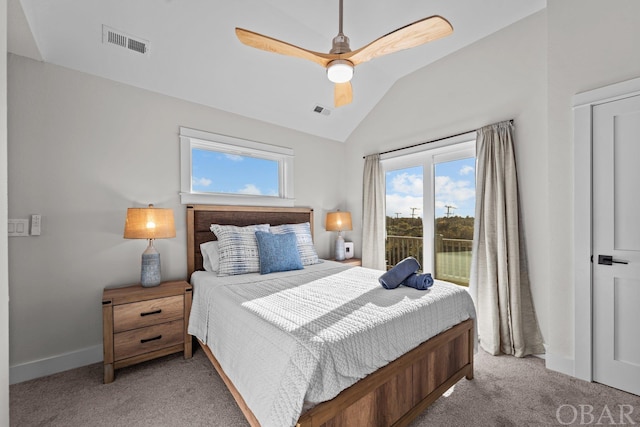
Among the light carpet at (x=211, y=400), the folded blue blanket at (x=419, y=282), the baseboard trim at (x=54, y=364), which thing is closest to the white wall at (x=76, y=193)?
the baseboard trim at (x=54, y=364)

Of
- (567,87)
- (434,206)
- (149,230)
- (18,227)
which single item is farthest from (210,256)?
(567,87)

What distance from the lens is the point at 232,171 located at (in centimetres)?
348

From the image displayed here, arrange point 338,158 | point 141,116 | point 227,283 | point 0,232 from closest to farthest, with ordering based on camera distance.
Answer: point 0,232 → point 227,283 → point 141,116 → point 338,158

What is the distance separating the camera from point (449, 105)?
10.5 feet

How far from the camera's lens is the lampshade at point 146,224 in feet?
7.81

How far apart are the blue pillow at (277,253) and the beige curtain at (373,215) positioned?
4.39 ft

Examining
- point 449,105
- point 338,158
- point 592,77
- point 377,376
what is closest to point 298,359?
point 377,376

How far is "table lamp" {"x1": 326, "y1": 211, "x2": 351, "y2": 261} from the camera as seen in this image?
400 cm

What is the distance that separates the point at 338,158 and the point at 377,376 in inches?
135

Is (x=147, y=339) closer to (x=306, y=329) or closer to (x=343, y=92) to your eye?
(x=306, y=329)

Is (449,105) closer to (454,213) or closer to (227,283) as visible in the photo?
(454,213)

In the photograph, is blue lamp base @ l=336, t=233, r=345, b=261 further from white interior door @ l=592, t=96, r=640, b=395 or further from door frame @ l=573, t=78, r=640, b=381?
white interior door @ l=592, t=96, r=640, b=395

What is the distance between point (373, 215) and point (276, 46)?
259cm

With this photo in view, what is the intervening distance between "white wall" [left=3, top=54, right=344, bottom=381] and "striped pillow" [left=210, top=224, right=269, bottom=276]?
50 centimetres
